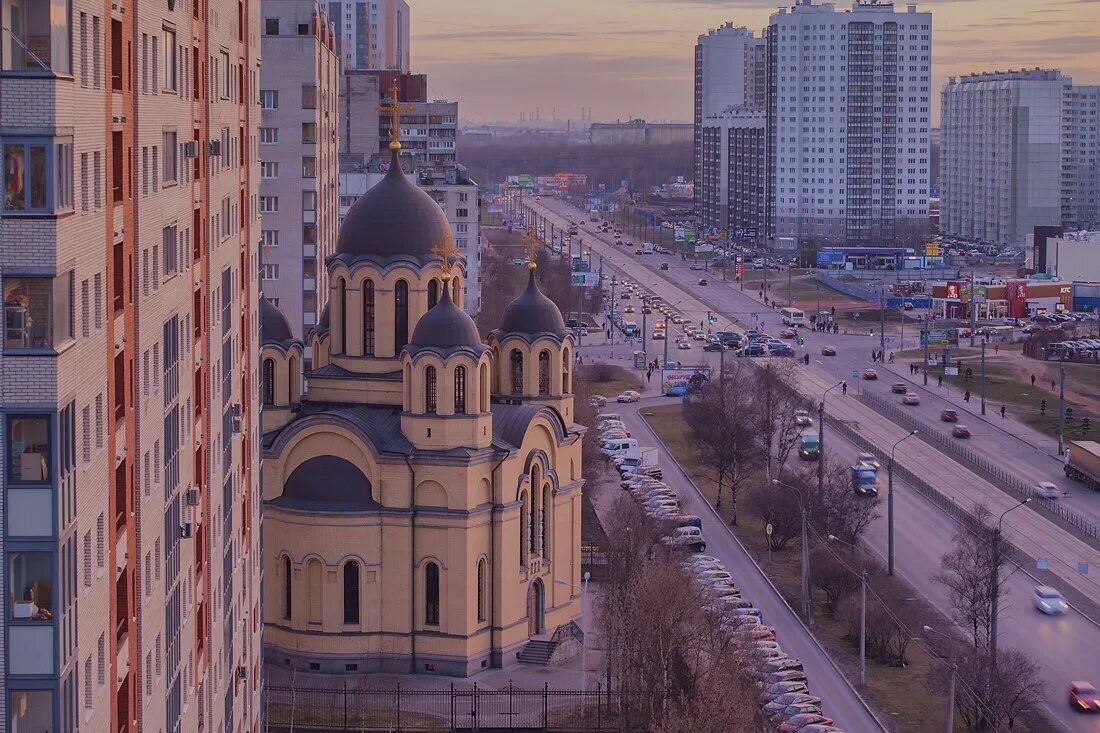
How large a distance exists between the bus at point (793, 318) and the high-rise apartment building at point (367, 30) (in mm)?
61985

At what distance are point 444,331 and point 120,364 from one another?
22.4 metres

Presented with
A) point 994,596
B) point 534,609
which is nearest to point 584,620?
point 534,609

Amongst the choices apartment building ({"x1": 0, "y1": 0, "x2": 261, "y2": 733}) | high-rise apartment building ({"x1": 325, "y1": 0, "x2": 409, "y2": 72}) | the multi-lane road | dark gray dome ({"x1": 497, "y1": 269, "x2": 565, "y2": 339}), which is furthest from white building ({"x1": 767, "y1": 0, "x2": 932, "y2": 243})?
apartment building ({"x1": 0, "y1": 0, "x2": 261, "y2": 733})

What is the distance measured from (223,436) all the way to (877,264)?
125 metres

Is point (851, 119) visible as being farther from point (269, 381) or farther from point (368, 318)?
point (269, 381)

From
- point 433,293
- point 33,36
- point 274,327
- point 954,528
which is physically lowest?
point 954,528

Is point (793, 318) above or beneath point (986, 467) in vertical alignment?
above

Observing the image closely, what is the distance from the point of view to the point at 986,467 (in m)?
68.8

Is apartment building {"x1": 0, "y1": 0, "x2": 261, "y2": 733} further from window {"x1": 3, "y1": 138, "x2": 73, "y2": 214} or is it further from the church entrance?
the church entrance

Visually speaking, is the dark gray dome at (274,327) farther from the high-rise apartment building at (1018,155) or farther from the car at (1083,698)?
the high-rise apartment building at (1018,155)

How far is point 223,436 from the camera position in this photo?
1022 inches

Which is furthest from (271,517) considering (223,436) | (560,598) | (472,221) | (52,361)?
(472,221)

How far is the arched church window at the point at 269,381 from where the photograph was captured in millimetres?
43062

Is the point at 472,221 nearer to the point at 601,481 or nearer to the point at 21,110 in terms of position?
the point at 601,481
